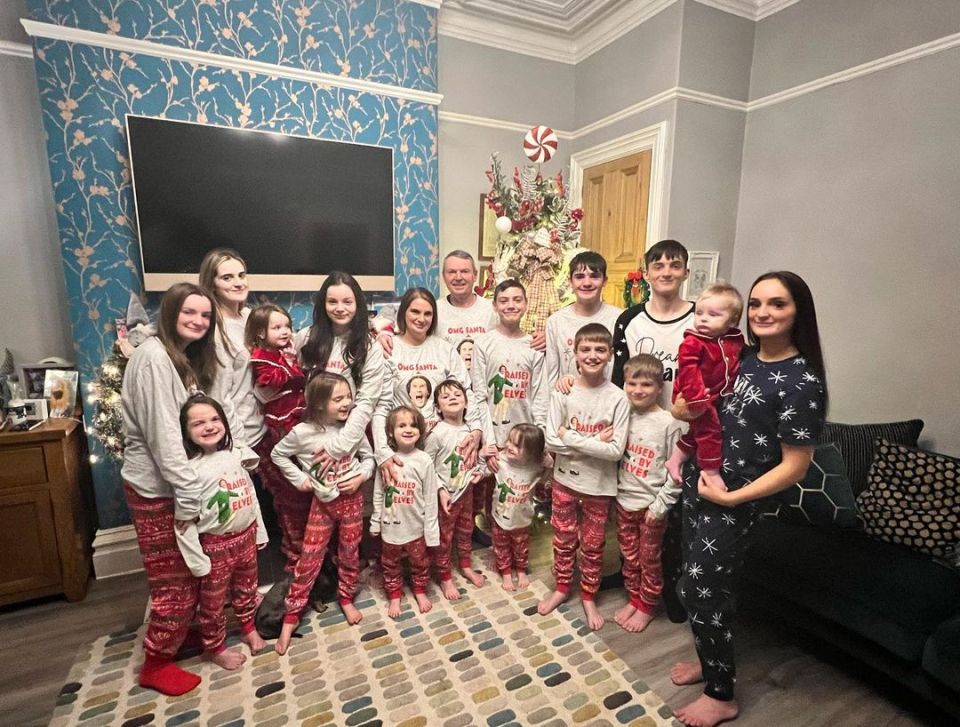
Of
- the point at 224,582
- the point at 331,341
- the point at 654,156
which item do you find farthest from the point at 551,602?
the point at 654,156

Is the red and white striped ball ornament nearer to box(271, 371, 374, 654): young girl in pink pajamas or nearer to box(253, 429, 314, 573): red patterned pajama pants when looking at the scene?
box(271, 371, 374, 654): young girl in pink pajamas

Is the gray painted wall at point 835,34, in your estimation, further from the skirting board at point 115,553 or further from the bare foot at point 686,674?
the skirting board at point 115,553

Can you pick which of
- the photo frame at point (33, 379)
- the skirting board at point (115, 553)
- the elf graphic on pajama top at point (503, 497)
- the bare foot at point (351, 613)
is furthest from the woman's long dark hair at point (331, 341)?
the photo frame at point (33, 379)

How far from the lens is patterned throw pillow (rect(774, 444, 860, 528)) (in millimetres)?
2078

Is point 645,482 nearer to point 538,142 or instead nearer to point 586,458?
point 586,458

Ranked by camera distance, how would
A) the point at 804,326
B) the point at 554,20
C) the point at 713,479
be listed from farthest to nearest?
the point at 554,20 → the point at 713,479 → the point at 804,326

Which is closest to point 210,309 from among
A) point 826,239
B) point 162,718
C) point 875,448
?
point 162,718

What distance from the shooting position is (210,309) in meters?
1.66

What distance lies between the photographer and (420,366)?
2193 millimetres

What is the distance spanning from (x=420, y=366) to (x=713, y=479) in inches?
49.7

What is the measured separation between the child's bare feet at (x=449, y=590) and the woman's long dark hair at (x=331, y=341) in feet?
3.27

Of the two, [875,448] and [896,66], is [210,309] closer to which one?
[875,448]

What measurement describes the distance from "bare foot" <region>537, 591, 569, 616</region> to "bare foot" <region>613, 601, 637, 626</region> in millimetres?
229

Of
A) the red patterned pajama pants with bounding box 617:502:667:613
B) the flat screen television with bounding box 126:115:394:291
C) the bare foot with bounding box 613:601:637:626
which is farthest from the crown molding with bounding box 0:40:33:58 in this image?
the bare foot with bounding box 613:601:637:626
